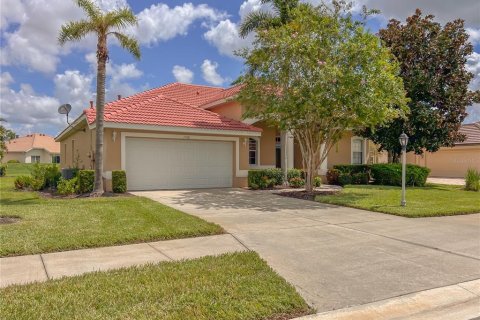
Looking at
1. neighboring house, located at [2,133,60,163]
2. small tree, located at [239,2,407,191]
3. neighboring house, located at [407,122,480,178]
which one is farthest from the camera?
neighboring house, located at [2,133,60,163]

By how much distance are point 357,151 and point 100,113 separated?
15964 millimetres

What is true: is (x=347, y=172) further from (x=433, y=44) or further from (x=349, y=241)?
(x=349, y=241)

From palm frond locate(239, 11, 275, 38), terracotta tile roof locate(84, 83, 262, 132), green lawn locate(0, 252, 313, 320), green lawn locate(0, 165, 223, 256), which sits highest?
palm frond locate(239, 11, 275, 38)

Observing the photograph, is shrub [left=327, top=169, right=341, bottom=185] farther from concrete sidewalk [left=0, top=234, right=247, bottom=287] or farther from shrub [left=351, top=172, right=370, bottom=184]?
concrete sidewalk [left=0, top=234, right=247, bottom=287]

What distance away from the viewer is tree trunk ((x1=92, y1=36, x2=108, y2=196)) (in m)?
13.4

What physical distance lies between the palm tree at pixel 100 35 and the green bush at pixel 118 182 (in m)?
0.75

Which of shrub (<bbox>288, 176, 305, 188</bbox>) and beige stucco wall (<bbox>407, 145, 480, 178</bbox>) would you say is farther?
beige stucco wall (<bbox>407, 145, 480, 178</bbox>)

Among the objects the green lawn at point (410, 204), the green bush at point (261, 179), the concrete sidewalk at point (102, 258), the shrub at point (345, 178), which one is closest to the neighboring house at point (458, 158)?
the shrub at point (345, 178)

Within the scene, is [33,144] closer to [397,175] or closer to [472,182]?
[397,175]

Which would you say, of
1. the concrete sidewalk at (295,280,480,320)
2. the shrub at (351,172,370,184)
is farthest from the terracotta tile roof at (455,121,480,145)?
the concrete sidewalk at (295,280,480,320)

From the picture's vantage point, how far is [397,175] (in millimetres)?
19922

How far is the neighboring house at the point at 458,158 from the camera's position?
105ft

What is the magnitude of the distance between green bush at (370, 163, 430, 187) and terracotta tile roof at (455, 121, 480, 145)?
1395 centimetres

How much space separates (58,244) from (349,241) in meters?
5.21
